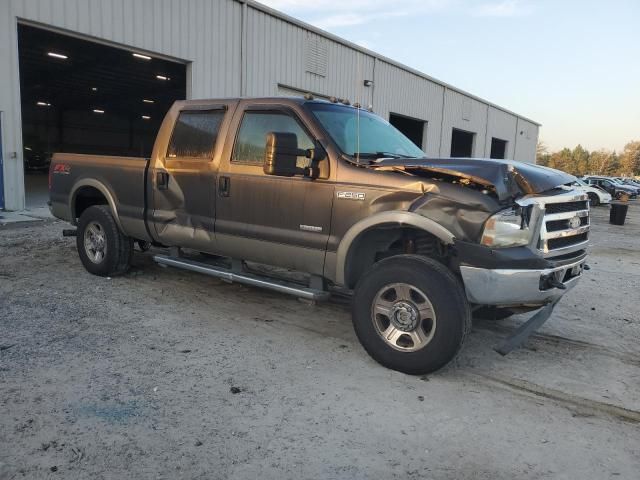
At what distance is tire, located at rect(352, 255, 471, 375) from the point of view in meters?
3.70

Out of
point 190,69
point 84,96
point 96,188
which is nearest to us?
point 96,188

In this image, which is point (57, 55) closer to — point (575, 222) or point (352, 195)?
point (352, 195)

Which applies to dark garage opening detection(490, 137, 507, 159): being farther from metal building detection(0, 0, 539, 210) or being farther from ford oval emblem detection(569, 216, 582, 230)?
ford oval emblem detection(569, 216, 582, 230)

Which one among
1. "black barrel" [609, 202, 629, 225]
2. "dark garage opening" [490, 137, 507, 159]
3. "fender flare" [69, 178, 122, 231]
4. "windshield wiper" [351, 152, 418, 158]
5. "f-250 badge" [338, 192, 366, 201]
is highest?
"dark garage opening" [490, 137, 507, 159]

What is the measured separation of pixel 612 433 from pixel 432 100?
88.8 feet

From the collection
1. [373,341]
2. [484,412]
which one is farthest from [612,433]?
[373,341]

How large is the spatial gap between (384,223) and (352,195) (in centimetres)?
38

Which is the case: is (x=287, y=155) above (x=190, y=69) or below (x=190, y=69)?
below

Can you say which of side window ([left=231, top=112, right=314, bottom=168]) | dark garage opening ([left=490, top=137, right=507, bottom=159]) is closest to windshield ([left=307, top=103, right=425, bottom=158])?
side window ([left=231, top=112, right=314, bottom=168])

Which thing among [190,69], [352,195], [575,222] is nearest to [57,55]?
[190,69]

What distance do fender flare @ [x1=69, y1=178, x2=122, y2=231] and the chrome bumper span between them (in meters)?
4.22

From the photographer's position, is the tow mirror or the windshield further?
the windshield

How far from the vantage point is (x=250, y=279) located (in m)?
4.93

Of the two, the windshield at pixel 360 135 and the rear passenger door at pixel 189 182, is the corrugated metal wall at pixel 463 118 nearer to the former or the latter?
the windshield at pixel 360 135
